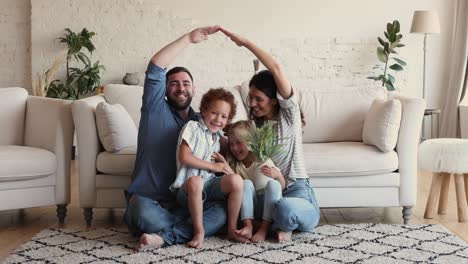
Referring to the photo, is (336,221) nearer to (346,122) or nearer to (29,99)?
(346,122)

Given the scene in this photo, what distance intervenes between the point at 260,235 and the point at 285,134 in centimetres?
54

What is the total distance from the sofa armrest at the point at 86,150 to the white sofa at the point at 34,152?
13cm

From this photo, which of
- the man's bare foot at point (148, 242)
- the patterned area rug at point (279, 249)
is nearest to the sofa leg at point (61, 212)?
the patterned area rug at point (279, 249)

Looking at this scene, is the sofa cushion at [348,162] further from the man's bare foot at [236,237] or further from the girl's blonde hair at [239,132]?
the man's bare foot at [236,237]

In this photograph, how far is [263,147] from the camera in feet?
11.9

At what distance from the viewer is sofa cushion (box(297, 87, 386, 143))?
15.3 feet

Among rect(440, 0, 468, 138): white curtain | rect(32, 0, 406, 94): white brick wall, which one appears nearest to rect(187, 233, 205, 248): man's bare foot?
rect(32, 0, 406, 94): white brick wall

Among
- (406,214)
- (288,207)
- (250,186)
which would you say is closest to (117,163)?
(250,186)

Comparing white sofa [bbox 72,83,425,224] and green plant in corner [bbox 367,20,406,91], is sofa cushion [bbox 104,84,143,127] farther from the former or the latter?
green plant in corner [bbox 367,20,406,91]

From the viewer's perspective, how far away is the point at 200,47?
7441mm

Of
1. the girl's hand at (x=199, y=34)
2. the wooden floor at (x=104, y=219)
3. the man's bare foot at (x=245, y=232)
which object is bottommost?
the wooden floor at (x=104, y=219)

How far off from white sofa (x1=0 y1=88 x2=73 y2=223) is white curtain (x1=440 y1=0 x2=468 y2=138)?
14.7 feet

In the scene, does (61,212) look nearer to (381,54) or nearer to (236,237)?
(236,237)

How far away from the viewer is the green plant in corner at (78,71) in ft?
23.8
